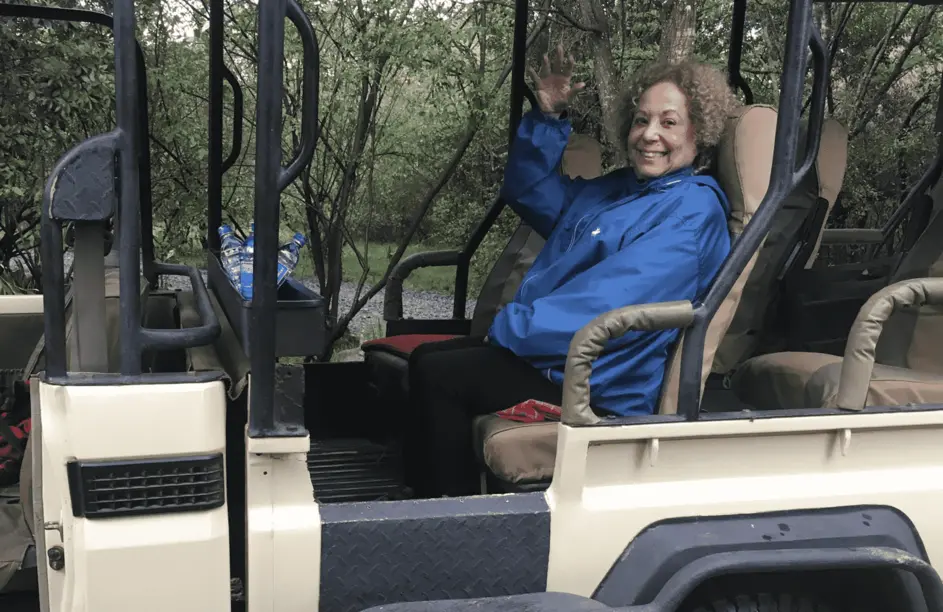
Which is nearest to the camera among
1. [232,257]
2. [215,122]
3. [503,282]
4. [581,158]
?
[232,257]

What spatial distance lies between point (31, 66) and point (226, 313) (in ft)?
11.7

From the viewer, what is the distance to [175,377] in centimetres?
169

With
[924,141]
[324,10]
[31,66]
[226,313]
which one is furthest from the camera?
[924,141]

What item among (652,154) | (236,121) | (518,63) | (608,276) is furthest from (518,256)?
(608,276)

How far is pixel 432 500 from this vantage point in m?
1.90

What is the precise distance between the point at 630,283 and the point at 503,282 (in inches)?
53.5

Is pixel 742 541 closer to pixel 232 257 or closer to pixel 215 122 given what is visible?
pixel 232 257

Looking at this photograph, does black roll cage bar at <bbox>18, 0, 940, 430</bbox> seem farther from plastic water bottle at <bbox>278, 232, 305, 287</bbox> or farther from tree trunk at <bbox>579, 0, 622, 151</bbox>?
tree trunk at <bbox>579, 0, 622, 151</bbox>

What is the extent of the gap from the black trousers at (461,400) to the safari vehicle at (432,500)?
85mm

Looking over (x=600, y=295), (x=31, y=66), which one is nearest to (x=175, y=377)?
(x=600, y=295)

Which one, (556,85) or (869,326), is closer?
(869,326)

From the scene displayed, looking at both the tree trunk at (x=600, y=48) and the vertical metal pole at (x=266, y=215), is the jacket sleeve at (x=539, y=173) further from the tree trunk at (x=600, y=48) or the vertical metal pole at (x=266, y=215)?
the tree trunk at (x=600, y=48)

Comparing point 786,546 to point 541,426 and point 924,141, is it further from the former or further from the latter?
point 924,141

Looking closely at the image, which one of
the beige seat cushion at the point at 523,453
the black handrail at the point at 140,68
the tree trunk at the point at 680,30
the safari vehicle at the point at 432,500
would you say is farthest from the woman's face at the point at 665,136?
the tree trunk at the point at 680,30
